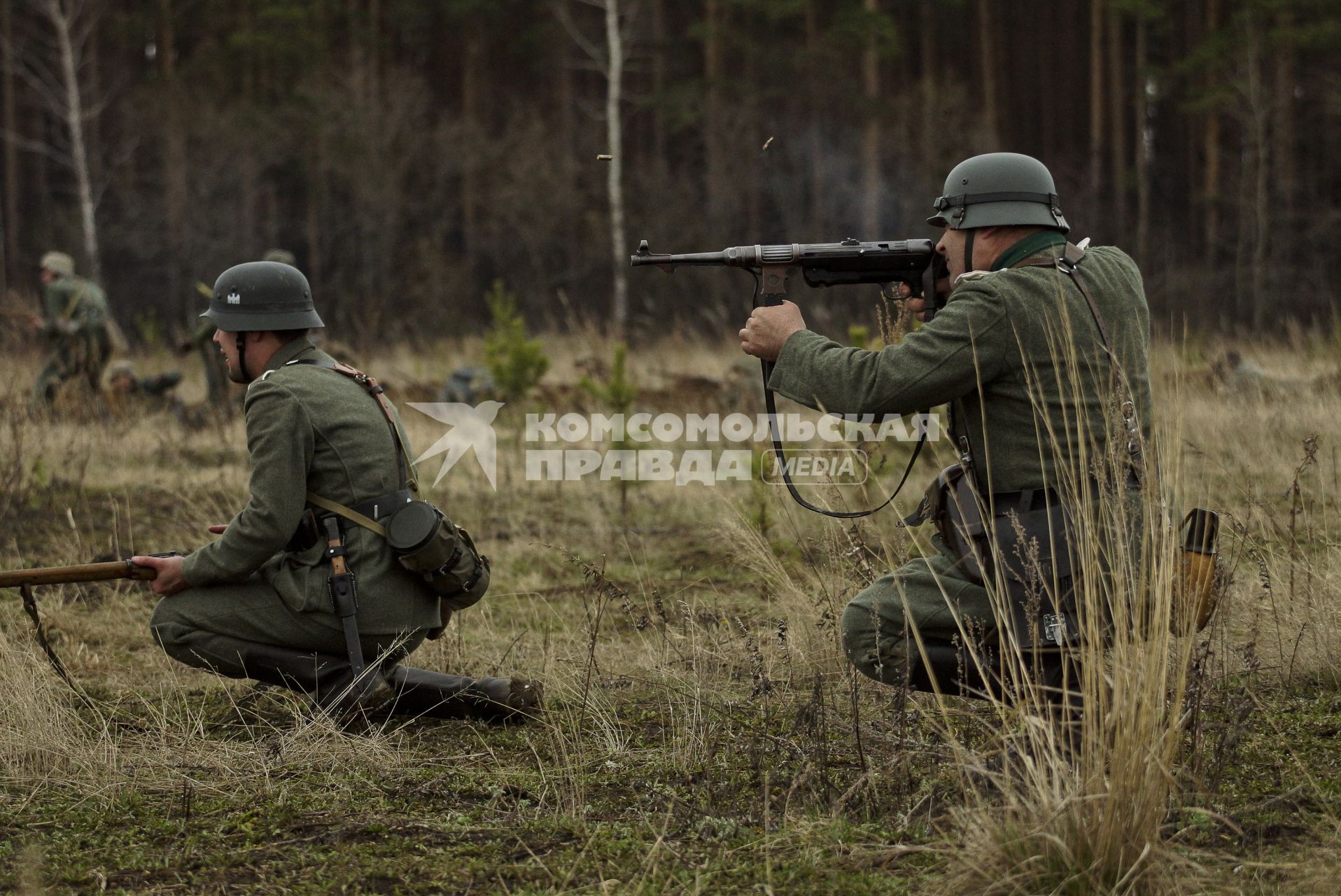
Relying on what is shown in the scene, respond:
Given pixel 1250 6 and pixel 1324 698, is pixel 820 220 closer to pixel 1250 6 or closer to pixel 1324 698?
pixel 1250 6

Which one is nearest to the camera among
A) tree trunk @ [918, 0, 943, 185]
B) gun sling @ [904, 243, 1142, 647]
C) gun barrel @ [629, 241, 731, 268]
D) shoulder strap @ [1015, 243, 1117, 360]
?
gun sling @ [904, 243, 1142, 647]

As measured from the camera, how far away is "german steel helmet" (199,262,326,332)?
430 cm

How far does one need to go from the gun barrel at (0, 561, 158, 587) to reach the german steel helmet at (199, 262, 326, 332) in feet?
2.67

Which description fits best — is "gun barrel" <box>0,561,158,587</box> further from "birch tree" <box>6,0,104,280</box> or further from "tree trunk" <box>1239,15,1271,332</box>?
"tree trunk" <box>1239,15,1271,332</box>

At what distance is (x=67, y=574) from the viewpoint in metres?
4.09

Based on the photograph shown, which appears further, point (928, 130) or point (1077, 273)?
point (928, 130)

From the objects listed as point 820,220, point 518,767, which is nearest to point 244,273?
point 518,767

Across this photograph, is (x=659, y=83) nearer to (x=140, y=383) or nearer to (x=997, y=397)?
(x=140, y=383)

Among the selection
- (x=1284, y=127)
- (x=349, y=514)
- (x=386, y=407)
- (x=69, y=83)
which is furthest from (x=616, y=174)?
(x=349, y=514)

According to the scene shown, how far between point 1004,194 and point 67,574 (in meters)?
2.92

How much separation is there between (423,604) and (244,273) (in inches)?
47.1

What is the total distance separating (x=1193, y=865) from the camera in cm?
277

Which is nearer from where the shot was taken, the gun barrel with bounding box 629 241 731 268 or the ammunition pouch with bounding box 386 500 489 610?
the gun barrel with bounding box 629 241 731 268

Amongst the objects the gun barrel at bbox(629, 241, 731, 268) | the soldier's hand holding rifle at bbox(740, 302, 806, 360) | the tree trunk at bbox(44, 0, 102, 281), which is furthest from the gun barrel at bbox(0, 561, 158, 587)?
the tree trunk at bbox(44, 0, 102, 281)
